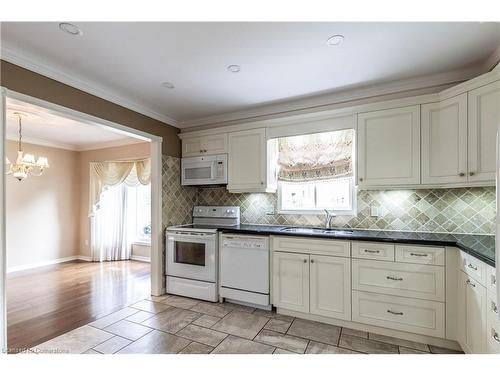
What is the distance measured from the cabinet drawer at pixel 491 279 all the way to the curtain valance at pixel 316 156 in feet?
5.40

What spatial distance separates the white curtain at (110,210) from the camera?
5.25 metres

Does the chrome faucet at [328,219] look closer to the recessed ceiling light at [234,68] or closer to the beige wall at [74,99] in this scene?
the recessed ceiling light at [234,68]

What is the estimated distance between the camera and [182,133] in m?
3.84

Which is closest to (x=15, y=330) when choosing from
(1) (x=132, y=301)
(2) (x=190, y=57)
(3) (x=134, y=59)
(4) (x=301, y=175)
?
(1) (x=132, y=301)

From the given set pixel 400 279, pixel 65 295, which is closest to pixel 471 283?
pixel 400 279

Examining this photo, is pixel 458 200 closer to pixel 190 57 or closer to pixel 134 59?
pixel 190 57

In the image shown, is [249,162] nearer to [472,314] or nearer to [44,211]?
[472,314]

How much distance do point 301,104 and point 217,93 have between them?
1031 millimetres

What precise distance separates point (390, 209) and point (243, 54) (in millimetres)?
2262

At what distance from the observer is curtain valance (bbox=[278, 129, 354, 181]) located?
3062mm

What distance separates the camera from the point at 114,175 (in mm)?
5254

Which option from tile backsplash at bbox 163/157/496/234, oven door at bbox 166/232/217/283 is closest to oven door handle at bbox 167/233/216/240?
oven door at bbox 166/232/217/283

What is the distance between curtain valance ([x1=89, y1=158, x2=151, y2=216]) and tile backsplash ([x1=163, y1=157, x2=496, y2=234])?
1571mm

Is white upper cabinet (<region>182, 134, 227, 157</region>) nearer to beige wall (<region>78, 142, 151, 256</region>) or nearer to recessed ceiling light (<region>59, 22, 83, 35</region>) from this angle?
recessed ceiling light (<region>59, 22, 83, 35</region>)
